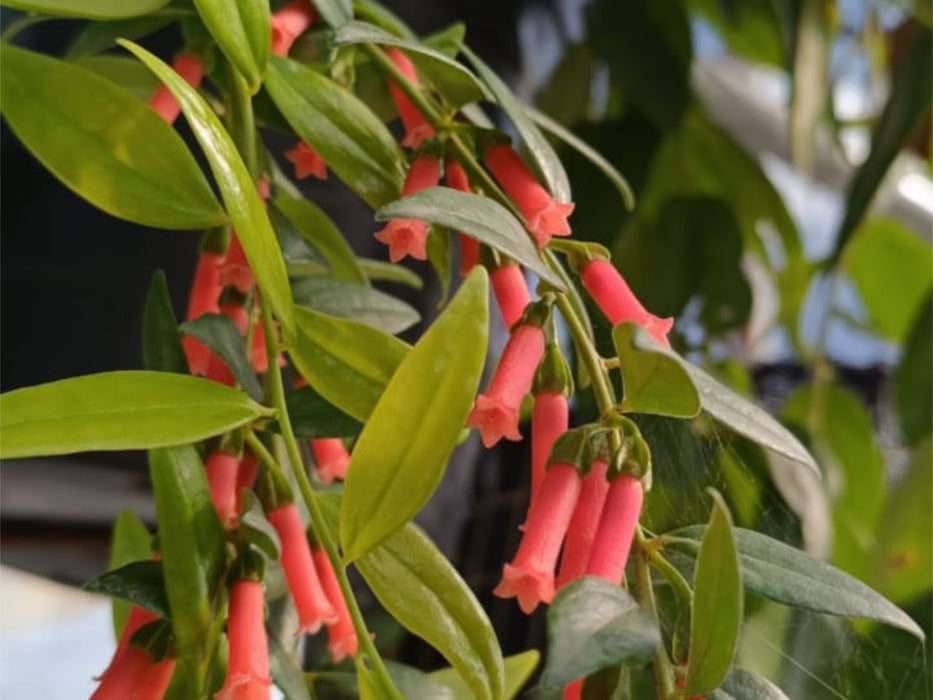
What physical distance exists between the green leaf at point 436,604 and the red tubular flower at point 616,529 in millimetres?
39

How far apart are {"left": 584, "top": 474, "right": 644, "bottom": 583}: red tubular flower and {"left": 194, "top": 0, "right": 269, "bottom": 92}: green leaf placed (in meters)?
0.13

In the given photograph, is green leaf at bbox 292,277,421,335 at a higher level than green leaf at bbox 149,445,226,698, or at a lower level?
higher

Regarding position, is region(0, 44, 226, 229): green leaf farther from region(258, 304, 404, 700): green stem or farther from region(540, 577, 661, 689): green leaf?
region(540, 577, 661, 689): green leaf

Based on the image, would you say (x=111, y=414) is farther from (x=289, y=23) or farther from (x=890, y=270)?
(x=890, y=270)

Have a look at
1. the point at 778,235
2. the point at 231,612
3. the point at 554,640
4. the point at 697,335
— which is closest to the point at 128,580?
the point at 231,612

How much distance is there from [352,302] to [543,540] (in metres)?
0.13

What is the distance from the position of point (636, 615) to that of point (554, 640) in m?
0.02

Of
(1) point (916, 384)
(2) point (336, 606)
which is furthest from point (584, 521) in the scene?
(1) point (916, 384)

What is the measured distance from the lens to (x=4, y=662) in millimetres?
810

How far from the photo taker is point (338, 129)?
1.05ft

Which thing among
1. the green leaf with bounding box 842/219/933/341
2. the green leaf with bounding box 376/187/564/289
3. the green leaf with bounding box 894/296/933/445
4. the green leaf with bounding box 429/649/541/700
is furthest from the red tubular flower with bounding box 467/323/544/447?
the green leaf with bounding box 842/219/933/341

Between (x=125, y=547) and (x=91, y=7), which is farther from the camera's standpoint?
(x=125, y=547)

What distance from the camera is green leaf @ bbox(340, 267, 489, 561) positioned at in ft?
0.78

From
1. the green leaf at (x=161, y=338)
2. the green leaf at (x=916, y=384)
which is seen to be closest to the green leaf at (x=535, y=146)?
the green leaf at (x=161, y=338)
